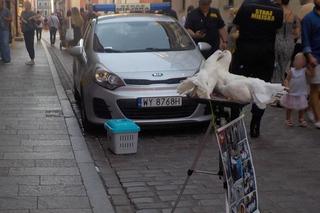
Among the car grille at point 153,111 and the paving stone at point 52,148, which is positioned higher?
the car grille at point 153,111

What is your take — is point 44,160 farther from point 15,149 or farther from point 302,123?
point 302,123

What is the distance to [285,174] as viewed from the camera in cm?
598

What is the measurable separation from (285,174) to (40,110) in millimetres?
4946

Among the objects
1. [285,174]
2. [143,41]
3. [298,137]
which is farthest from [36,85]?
[285,174]

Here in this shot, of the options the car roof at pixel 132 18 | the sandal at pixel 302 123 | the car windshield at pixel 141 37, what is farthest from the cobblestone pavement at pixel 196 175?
the car roof at pixel 132 18

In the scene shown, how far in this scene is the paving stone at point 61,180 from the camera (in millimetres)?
5633

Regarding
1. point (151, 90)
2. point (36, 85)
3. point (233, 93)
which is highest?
point (233, 93)

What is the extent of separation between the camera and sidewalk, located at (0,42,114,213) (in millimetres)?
5059

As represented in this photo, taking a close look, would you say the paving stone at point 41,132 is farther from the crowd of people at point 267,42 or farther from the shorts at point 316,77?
the shorts at point 316,77

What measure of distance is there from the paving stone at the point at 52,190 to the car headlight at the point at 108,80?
229 cm

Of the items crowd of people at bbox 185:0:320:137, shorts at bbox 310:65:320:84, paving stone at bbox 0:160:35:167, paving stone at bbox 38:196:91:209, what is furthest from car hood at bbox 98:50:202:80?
paving stone at bbox 38:196:91:209

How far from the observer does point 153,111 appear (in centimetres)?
752

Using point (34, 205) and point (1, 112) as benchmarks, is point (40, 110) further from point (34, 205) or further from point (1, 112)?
point (34, 205)

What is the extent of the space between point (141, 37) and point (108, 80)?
1.43 m
